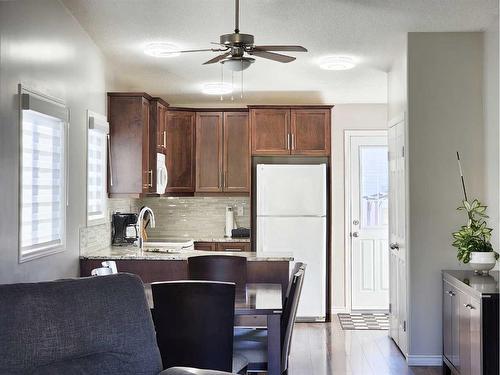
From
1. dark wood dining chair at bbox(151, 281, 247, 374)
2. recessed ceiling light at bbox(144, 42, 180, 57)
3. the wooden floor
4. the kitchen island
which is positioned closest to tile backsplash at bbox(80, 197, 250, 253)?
the wooden floor

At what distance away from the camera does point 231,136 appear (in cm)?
768

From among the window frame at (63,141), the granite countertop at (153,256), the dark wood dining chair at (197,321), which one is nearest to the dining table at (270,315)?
the dark wood dining chair at (197,321)

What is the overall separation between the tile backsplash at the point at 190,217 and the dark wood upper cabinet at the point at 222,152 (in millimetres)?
482

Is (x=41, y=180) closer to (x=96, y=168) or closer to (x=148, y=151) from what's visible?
(x=96, y=168)

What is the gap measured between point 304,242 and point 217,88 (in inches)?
74.4

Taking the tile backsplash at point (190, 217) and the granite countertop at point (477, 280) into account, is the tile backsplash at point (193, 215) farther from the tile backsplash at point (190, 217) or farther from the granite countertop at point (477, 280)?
the granite countertop at point (477, 280)

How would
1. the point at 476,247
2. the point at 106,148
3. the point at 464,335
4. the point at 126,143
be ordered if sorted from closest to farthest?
the point at 464,335
the point at 476,247
the point at 106,148
the point at 126,143

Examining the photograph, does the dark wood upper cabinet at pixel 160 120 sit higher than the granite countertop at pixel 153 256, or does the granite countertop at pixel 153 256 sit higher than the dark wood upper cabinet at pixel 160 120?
the dark wood upper cabinet at pixel 160 120

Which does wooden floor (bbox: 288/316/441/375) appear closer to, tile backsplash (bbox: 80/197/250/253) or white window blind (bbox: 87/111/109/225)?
tile backsplash (bbox: 80/197/250/253)

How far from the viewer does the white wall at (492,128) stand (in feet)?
15.7

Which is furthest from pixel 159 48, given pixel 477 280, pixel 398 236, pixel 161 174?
pixel 477 280

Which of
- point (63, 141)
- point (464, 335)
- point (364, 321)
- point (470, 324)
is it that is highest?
point (63, 141)

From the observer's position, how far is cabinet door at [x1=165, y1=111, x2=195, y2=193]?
25.0ft

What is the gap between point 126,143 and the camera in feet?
20.9
